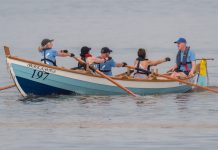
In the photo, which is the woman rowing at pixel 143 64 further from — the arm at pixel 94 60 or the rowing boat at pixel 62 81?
the arm at pixel 94 60

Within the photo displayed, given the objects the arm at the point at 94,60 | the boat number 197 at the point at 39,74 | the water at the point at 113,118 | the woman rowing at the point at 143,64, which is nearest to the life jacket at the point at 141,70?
the woman rowing at the point at 143,64

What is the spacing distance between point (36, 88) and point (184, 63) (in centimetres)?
566

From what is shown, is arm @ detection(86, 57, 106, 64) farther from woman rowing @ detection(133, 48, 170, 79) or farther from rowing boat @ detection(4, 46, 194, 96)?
woman rowing @ detection(133, 48, 170, 79)

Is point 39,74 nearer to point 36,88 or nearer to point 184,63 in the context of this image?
point 36,88

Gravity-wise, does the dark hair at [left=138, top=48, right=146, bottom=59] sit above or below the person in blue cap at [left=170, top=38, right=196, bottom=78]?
above

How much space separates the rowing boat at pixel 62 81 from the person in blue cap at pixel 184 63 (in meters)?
1.12

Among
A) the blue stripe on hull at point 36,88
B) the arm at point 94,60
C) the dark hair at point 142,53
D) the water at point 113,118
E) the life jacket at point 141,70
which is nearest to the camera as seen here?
the water at point 113,118

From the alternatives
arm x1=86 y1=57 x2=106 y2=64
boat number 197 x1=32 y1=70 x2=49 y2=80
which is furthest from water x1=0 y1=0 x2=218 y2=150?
arm x1=86 y1=57 x2=106 y2=64

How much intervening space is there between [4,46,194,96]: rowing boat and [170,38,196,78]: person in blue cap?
1122 millimetres

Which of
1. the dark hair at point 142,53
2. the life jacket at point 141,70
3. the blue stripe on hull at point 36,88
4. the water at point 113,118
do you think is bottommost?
the water at point 113,118

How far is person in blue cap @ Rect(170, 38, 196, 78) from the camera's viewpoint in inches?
1387

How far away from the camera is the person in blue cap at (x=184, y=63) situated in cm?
3522

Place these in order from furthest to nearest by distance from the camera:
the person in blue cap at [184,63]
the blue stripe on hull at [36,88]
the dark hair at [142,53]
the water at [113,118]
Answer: the person in blue cap at [184,63]
the dark hair at [142,53]
the blue stripe on hull at [36,88]
the water at [113,118]

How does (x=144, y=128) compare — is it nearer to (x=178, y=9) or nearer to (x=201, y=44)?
(x=201, y=44)
